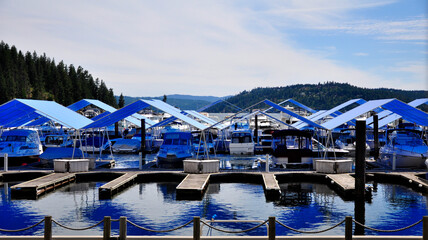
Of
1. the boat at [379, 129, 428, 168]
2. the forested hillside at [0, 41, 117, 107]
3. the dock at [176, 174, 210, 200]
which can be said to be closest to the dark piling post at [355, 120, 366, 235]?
the dock at [176, 174, 210, 200]

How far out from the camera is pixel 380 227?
17.6m

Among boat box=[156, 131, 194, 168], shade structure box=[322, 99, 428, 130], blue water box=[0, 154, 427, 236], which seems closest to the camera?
blue water box=[0, 154, 427, 236]

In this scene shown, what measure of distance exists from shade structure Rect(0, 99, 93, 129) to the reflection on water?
541cm

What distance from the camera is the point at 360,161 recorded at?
21.4m

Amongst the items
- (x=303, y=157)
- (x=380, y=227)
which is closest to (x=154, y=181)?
(x=303, y=157)

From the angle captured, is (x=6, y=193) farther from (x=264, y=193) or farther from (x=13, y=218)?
(x=264, y=193)

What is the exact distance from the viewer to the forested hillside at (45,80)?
13075 centimetres

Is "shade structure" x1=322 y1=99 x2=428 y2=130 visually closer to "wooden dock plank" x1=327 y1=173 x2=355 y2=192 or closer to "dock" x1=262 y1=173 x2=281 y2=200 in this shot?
"wooden dock plank" x1=327 y1=173 x2=355 y2=192

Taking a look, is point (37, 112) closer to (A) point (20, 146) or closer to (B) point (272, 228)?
(A) point (20, 146)

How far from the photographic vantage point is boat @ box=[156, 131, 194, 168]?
103 ft

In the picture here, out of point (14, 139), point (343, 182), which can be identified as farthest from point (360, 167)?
point (14, 139)

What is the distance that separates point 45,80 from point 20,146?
127m

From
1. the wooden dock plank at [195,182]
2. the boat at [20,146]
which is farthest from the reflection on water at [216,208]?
the boat at [20,146]

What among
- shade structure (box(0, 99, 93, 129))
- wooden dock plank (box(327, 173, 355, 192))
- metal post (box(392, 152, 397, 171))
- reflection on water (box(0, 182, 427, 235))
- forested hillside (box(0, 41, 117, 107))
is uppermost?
forested hillside (box(0, 41, 117, 107))
